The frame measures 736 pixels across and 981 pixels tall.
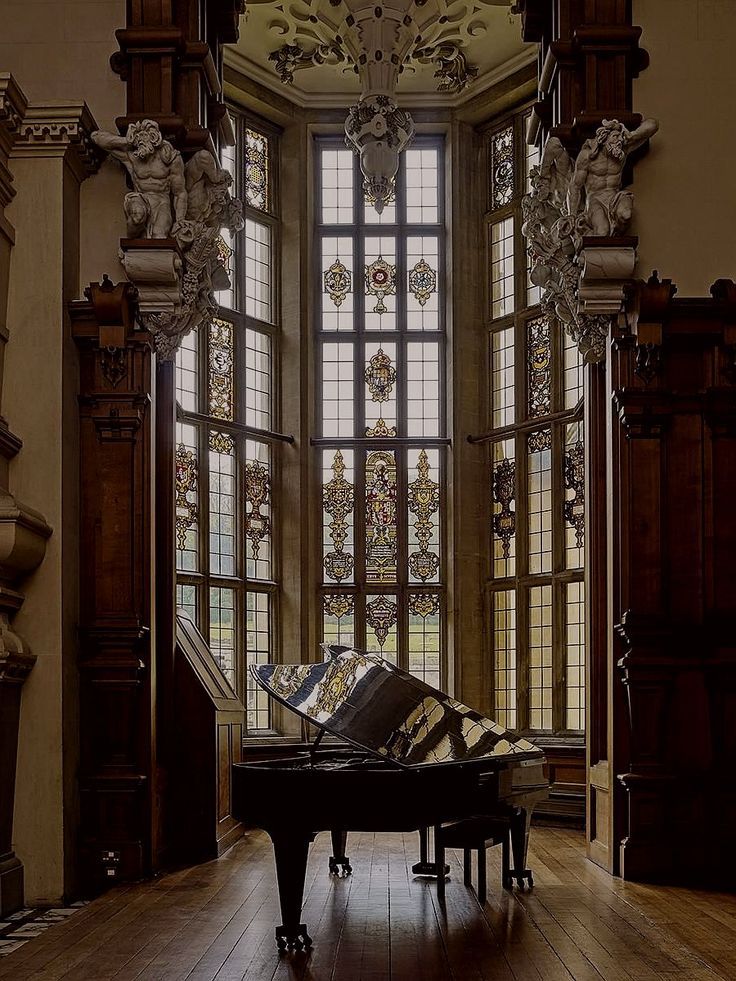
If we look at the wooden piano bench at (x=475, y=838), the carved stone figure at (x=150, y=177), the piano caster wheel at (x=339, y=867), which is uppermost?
the carved stone figure at (x=150, y=177)

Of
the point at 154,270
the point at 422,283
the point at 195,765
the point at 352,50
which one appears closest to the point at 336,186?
the point at 422,283

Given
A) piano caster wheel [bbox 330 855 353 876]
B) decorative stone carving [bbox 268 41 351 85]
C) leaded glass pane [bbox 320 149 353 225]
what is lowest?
piano caster wheel [bbox 330 855 353 876]

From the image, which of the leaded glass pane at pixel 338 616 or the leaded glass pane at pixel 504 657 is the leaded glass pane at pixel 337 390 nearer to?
the leaded glass pane at pixel 338 616

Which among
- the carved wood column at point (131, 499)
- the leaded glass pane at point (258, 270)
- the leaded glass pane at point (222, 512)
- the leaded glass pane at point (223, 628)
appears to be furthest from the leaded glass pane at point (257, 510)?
the carved wood column at point (131, 499)

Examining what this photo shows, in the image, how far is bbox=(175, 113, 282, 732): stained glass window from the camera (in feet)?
43.8

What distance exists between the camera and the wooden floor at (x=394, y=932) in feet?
20.9

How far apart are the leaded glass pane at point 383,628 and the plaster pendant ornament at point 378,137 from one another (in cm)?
457

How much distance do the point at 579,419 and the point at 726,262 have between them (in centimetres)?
376

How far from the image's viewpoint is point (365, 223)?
14945 millimetres

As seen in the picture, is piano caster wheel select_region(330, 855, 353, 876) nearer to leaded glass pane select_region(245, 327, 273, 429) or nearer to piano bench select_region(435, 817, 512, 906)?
piano bench select_region(435, 817, 512, 906)

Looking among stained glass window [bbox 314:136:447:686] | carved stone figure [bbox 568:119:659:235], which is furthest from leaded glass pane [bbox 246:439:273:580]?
carved stone figure [bbox 568:119:659:235]

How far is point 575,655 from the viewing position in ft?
42.9

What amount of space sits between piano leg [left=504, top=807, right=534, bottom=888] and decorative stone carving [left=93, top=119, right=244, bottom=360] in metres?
3.73

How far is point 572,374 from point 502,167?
2474 mm
